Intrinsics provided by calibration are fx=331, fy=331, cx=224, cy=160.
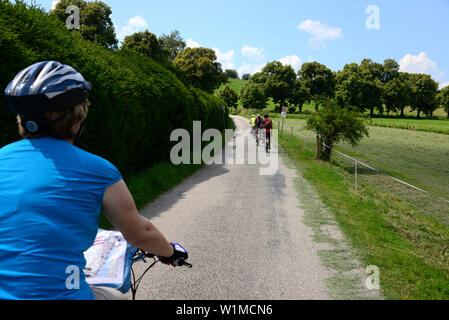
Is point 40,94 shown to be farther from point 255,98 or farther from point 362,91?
point 362,91

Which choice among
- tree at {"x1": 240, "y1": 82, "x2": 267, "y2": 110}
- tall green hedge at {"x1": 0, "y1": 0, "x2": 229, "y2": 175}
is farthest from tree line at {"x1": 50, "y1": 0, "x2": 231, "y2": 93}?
tree at {"x1": 240, "y1": 82, "x2": 267, "y2": 110}

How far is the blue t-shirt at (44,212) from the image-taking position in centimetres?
134

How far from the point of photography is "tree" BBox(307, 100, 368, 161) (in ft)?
56.1

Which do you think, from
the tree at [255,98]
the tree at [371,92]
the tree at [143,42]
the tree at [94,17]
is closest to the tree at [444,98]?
the tree at [371,92]

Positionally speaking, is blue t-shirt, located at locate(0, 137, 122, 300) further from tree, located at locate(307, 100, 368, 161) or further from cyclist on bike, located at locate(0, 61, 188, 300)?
tree, located at locate(307, 100, 368, 161)

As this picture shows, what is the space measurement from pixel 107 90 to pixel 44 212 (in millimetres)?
6550

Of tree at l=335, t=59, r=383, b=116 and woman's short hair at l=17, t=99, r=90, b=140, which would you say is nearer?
woman's short hair at l=17, t=99, r=90, b=140

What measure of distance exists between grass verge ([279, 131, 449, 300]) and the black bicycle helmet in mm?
4117

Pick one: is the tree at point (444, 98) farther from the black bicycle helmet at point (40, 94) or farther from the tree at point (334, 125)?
the black bicycle helmet at point (40, 94)

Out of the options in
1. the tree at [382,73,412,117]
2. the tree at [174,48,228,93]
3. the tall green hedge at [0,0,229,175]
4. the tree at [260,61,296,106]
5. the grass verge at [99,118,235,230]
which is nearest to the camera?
the tall green hedge at [0,0,229,175]

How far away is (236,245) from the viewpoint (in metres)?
5.73
